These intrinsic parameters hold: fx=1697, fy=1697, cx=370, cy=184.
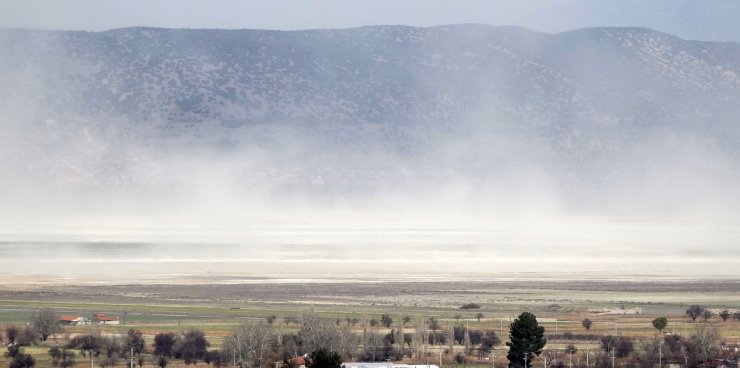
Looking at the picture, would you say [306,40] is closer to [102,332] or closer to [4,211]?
[4,211]

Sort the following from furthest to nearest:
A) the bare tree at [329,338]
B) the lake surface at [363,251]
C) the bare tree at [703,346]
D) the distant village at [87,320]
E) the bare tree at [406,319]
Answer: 1. the lake surface at [363,251]
2. the bare tree at [406,319]
3. the distant village at [87,320]
4. the bare tree at [703,346]
5. the bare tree at [329,338]

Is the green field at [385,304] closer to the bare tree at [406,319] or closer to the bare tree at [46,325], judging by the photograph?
the bare tree at [406,319]

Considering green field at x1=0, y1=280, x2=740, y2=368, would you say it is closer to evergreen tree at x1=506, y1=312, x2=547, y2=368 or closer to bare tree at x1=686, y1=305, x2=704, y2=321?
bare tree at x1=686, y1=305, x2=704, y2=321

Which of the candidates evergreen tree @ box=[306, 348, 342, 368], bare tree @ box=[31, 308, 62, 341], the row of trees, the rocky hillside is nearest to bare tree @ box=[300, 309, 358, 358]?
evergreen tree @ box=[306, 348, 342, 368]

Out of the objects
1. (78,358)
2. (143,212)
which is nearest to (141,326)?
(78,358)

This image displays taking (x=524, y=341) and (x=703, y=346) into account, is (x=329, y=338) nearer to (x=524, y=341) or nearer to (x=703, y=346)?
(x=524, y=341)

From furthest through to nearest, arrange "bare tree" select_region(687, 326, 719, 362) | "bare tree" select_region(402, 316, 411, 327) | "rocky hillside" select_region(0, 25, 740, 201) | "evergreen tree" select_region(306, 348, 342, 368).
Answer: "rocky hillside" select_region(0, 25, 740, 201), "bare tree" select_region(402, 316, 411, 327), "bare tree" select_region(687, 326, 719, 362), "evergreen tree" select_region(306, 348, 342, 368)

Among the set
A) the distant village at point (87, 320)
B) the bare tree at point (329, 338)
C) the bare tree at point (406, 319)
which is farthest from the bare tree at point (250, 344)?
the bare tree at point (406, 319)

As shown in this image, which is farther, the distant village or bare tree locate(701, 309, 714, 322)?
bare tree locate(701, 309, 714, 322)

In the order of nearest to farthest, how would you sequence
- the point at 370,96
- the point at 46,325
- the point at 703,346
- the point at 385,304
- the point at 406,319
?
the point at 703,346 < the point at 46,325 < the point at 406,319 < the point at 385,304 < the point at 370,96

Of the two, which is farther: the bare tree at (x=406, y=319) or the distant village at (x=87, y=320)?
the bare tree at (x=406, y=319)

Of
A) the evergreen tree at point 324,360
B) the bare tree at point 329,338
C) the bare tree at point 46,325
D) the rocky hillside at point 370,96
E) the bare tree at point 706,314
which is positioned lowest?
the evergreen tree at point 324,360

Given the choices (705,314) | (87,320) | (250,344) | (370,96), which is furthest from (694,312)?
(370,96)

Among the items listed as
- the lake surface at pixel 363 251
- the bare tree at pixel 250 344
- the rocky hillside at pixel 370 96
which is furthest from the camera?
the rocky hillside at pixel 370 96
